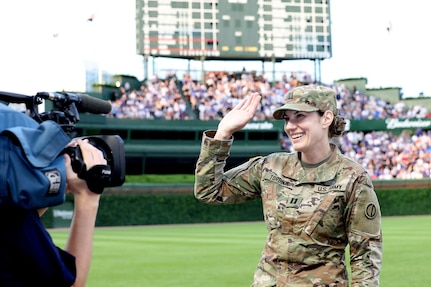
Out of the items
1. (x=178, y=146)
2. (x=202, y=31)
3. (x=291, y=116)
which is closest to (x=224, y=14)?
(x=202, y=31)

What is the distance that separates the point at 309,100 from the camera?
4.60 m

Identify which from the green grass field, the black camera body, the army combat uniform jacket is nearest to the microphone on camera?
the black camera body

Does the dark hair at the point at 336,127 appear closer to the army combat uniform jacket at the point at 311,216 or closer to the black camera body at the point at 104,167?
the army combat uniform jacket at the point at 311,216

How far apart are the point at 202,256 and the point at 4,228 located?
→ 51.6 feet

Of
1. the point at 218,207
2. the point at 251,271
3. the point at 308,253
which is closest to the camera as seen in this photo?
the point at 308,253

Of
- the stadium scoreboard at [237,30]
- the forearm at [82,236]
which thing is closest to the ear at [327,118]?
the forearm at [82,236]

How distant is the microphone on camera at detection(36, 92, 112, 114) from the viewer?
104 inches

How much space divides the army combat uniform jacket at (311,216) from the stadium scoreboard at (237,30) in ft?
157

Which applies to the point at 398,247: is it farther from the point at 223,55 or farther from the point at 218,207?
the point at 223,55

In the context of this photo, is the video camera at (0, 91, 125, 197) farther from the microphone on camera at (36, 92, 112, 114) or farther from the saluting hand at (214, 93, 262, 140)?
the saluting hand at (214, 93, 262, 140)

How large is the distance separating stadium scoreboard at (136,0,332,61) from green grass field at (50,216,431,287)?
28.2 meters

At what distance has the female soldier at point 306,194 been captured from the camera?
435 centimetres

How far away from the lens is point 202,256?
17.8m

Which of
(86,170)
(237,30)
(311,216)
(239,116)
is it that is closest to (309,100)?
(239,116)
